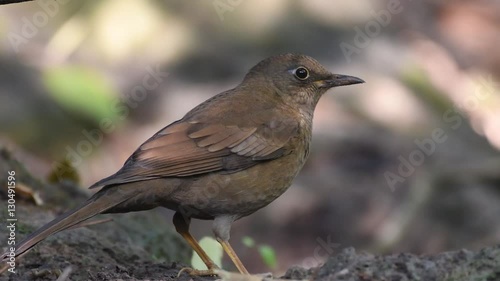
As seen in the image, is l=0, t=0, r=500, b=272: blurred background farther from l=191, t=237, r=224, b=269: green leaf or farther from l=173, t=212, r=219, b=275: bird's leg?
l=173, t=212, r=219, b=275: bird's leg

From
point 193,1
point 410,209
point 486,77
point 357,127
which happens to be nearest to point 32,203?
point 410,209

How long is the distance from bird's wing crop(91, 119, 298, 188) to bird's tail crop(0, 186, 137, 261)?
0.13 meters

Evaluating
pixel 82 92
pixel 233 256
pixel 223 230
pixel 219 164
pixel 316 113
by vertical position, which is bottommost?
pixel 233 256

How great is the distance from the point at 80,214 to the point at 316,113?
627cm

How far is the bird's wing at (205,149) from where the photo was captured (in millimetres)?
5438

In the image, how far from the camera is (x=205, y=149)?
5.66m

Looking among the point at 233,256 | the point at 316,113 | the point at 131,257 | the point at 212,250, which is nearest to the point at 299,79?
the point at 212,250

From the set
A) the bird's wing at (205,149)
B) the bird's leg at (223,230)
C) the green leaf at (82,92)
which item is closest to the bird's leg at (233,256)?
the bird's leg at (223,230)

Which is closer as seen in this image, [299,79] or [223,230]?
[223,230]

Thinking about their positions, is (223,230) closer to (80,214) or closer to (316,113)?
(80,214)

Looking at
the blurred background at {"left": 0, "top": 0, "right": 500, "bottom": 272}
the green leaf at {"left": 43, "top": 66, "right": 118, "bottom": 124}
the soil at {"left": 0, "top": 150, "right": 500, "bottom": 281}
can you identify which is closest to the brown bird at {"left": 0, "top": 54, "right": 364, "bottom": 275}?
the soil at {"left": 0, "top": 150, "right": 500, "bottom": 281}

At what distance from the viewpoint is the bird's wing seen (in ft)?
17.8

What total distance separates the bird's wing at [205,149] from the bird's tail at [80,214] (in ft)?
0.42

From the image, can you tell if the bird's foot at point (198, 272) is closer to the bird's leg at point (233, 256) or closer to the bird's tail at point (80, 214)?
the bird's leg at point (233, 256)
